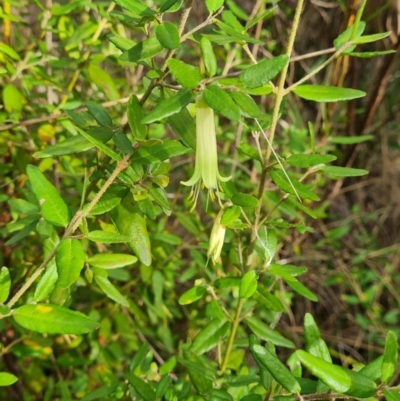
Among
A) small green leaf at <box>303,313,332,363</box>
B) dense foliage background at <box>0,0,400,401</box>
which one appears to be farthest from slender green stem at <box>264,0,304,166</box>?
small green leaf at <box>303,313,332,363</box>

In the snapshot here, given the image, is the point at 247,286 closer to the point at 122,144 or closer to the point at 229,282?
the point at 229,282

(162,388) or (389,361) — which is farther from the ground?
(389,361)

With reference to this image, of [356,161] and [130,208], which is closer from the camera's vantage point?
[130,208]

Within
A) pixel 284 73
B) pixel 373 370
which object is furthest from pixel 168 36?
pixel 373 370

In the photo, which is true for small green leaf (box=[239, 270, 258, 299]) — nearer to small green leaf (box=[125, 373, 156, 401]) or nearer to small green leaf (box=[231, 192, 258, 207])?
small green leaf (box=[231, 192, 258, 207])

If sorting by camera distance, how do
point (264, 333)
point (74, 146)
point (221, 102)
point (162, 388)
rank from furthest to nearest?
point (264, 333)
point (162, 388)
point (74, 146)
point (221, 102)

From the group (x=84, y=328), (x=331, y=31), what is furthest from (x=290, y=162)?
(x=331, y=31)

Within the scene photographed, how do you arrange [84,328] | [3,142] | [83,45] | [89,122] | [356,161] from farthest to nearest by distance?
[356,161] → [83,45] → [3,142] → [89,122] → [84,328]

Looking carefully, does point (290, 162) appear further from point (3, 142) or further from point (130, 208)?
point (3, 142)
